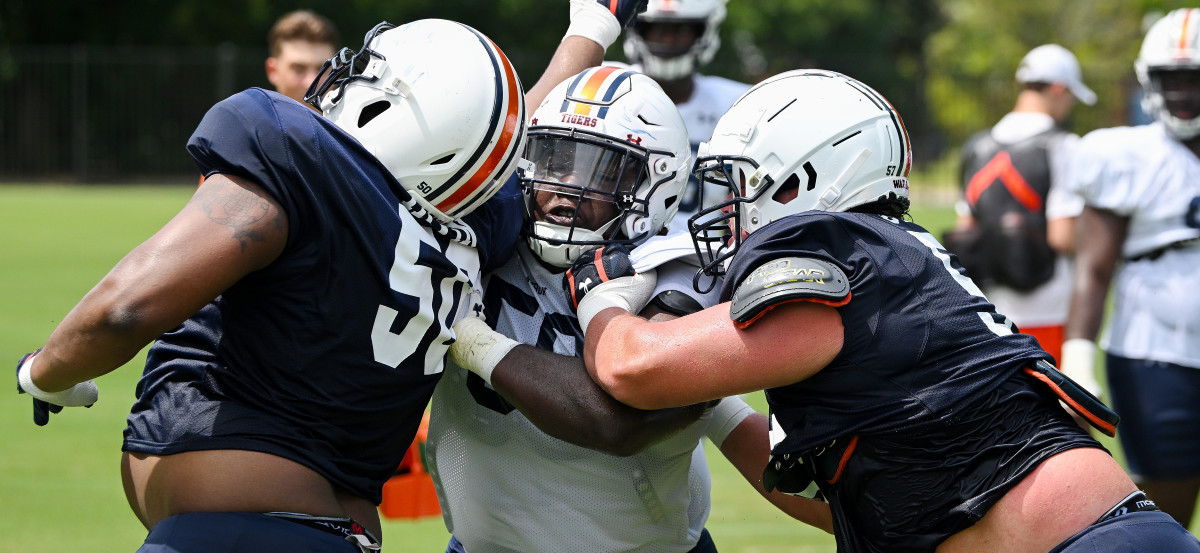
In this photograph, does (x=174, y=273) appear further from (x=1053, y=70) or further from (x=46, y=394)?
(x=1053, y=70)

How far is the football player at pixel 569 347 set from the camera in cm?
312

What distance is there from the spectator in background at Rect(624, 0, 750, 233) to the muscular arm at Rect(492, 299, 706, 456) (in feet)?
10.4

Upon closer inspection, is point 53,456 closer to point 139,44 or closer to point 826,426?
point 826,426

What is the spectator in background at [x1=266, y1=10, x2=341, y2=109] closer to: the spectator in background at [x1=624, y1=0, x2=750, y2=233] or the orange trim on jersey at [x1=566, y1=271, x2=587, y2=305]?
the spectator in background at [x1=624, y1=0, x2=750, y2=233]

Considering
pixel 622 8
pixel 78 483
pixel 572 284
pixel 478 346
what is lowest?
pixel 78 483

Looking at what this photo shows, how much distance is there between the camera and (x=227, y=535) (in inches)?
94.6

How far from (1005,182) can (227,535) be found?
661 centimetres

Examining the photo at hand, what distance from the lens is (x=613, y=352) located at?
271 cm

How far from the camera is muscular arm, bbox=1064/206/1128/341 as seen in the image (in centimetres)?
538

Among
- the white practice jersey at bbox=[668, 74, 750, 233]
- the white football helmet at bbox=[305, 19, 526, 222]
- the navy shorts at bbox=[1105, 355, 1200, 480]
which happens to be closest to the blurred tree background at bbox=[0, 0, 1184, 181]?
the white practice jersey at bbox=[668, 74, 750, 233]

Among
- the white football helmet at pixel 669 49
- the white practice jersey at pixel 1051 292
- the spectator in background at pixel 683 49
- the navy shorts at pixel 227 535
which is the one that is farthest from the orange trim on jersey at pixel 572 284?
the white practice jersey at pixel 1051 292

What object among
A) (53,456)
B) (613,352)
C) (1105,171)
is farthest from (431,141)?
(53,456)

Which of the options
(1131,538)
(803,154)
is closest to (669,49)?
(803,154)

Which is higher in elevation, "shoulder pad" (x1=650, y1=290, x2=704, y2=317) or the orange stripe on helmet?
the orange stripe on helmet
